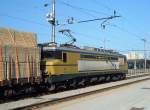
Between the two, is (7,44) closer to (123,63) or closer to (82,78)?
(82,78)

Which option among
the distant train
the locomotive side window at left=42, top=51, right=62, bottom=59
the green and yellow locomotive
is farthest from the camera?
the locomotive side window at left=42, top=51, right=62, bottom=59

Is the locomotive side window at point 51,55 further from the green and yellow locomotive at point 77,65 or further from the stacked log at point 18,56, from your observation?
the stacked log at point 18,56

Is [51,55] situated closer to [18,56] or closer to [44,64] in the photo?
[44,64]

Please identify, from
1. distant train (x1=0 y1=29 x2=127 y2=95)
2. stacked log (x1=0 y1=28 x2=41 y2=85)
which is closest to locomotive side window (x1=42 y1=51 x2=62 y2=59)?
distant train (x1=0 y1=29 x2=127 y2=95)

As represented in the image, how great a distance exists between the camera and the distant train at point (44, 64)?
1825 centimetres

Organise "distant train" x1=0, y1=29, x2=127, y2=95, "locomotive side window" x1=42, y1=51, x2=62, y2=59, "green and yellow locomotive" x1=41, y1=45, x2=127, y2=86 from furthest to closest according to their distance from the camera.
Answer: "locomotive side window" x1=42, y1=51, x2=62, y2=59
"green and yellow locomotive" x1=41, y1=45, x2=127, y2=86
"distant train" x1=0, y1=29, x2=127, y2=95

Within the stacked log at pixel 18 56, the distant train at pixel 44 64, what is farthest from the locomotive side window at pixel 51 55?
the stacked log at pixel 18 56

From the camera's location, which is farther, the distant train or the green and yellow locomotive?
the green and yellow locomotive

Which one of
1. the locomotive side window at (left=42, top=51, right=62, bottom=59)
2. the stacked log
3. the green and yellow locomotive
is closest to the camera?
the stacked log

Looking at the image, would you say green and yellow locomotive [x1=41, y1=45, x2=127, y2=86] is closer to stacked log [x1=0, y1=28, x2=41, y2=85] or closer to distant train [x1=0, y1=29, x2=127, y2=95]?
distant train [x1=0, y1=29, x2=127, y2=95]

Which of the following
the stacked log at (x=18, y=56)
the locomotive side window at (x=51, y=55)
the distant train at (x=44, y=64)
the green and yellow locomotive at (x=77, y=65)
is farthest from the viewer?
the locomotive side window at (x=51, y=55)

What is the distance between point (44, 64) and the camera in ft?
74.2

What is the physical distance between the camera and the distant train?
18.2m

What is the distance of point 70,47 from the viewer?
2642cm
